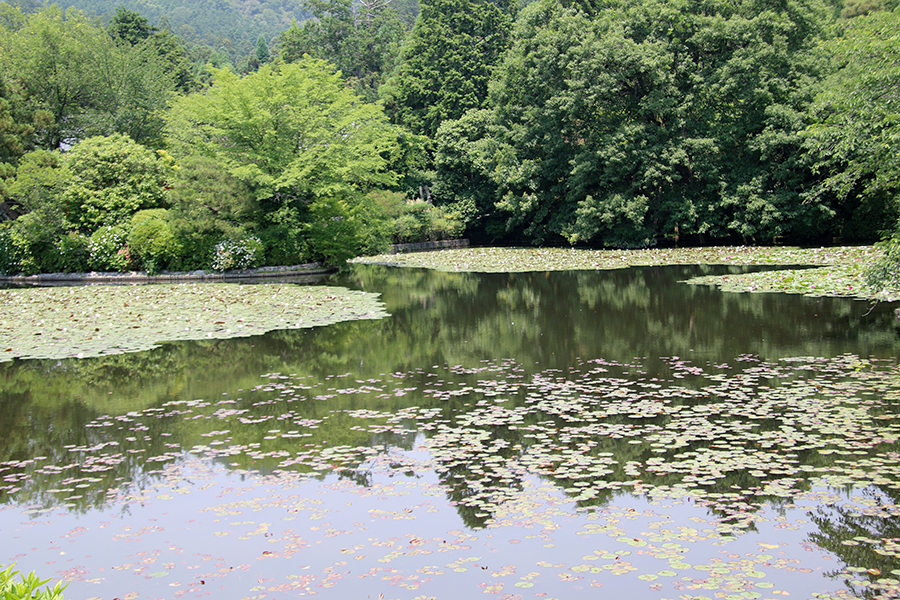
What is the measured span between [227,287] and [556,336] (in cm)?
1205

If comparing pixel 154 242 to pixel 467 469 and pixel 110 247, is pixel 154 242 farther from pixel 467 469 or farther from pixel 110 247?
pixel 467 469

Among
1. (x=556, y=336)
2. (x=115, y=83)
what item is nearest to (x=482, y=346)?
(x=556, y=336)

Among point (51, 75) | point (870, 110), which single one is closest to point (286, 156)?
point (51, 75)

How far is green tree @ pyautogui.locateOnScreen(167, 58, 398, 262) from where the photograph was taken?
2572 cm

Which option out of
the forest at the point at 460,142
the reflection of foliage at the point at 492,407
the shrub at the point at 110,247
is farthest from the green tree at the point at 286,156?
the reflection of foliage at the point at 492,407

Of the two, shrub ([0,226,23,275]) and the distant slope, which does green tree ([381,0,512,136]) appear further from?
the distant slope

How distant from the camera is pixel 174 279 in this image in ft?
81.5

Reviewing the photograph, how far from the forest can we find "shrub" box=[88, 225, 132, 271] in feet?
0.29

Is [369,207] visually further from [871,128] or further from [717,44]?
[871,128]

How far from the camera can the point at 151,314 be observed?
52.3 ft

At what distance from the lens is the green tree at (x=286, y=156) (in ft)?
84.4

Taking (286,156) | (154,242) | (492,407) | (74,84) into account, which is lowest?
(492,407)

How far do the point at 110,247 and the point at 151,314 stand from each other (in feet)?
39.1

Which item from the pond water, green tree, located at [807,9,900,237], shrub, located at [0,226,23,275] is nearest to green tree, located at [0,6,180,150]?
shrub, located at [0,226,23,275]
